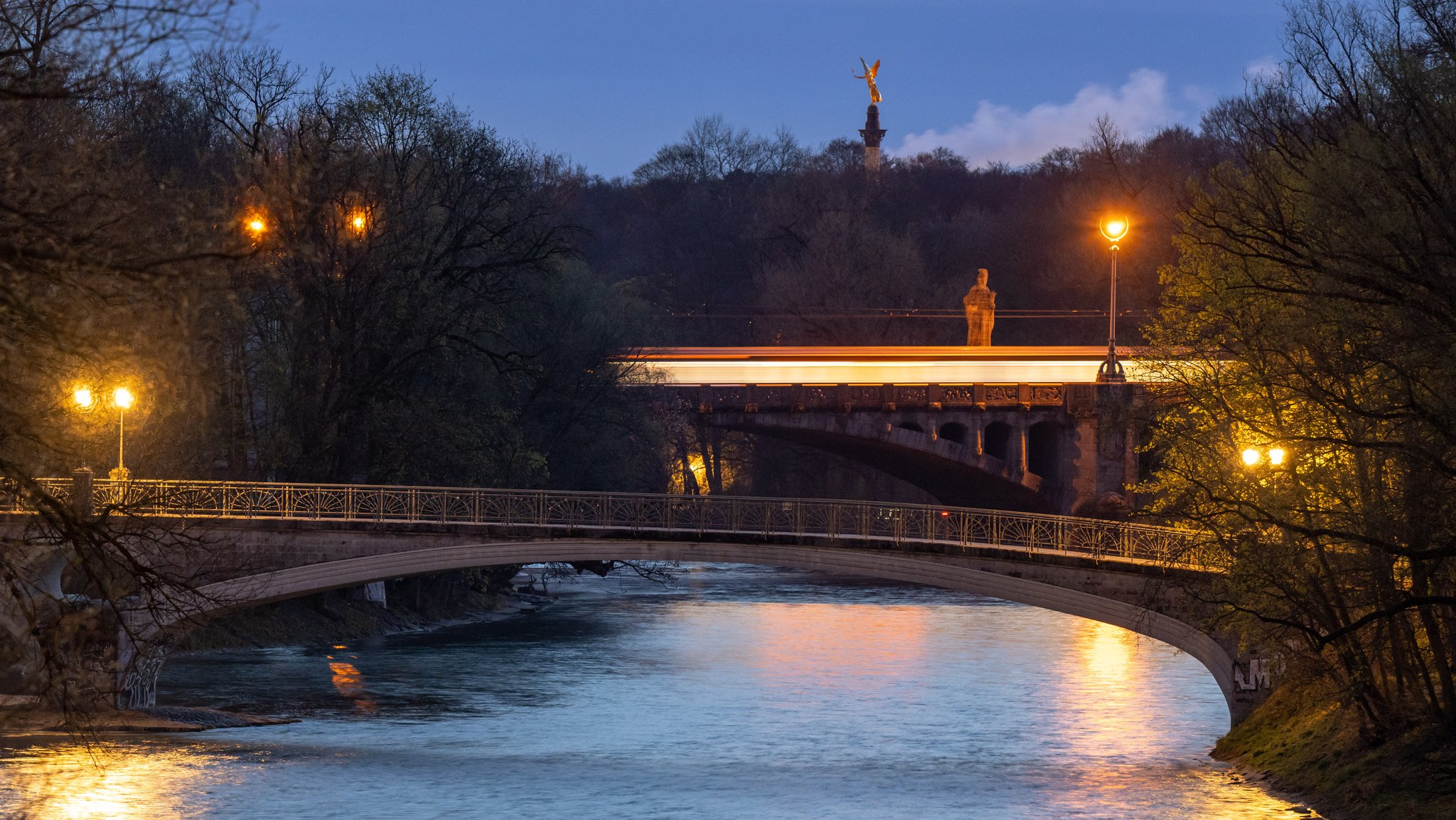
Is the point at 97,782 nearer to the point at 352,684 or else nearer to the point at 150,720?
the point at 150,720

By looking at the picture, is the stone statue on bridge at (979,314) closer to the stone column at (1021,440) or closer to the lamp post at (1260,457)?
the stone column at (1021,440)

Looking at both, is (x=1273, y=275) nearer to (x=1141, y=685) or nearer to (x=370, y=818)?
(x=370, y=818)

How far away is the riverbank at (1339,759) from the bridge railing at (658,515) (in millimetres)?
3673

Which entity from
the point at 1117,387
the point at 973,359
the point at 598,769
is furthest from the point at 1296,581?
the point at 973,359

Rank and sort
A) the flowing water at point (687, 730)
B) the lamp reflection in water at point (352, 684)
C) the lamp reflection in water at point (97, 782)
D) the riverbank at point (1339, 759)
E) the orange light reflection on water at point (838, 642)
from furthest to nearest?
1. the orange light reflection on water at point (838, 642)
2. the lamp reflection in water at point (352, 684)
3. the flowing water at point (687, 730)
4. the lamp reflection in water at point (97, 782)
5. the riverbank at point (1339, 759)

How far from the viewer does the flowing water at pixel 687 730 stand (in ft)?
88.3

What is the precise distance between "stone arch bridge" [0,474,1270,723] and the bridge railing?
0.06 metres

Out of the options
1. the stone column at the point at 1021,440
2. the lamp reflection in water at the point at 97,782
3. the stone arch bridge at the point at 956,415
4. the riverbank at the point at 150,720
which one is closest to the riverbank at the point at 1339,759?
the lamp reflection in water at the point at 97,782

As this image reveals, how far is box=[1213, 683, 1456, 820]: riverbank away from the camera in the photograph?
22875mm

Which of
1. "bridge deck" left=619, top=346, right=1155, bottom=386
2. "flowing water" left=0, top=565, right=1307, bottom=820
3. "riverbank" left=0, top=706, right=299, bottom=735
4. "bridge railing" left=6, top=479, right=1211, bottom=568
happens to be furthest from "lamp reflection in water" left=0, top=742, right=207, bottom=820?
"bridge deck" left=619, top=346, right=1155, bottom=386

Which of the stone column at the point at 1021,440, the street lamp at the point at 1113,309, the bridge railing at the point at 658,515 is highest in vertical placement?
the street lamp at the point at 1113,309

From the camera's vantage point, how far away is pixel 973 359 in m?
62.4

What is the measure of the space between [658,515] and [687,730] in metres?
4.68

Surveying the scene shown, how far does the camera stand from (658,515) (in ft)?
120
